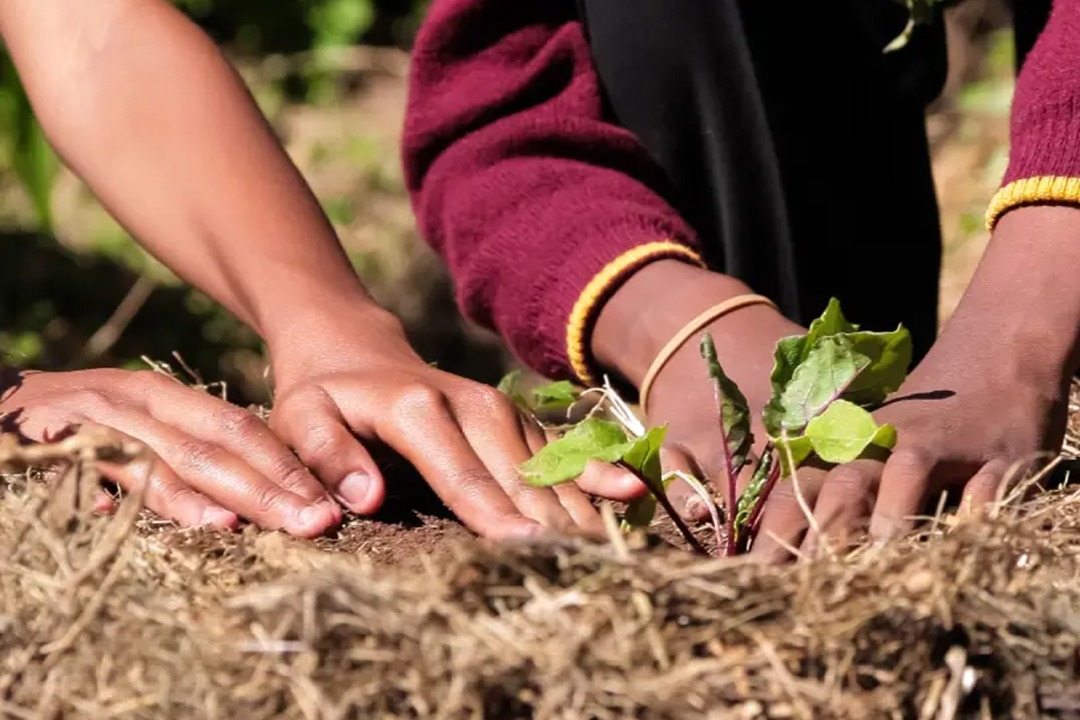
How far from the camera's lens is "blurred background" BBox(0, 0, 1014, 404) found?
390 cm

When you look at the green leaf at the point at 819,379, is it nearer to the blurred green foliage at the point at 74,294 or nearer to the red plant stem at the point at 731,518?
the red plant stem at the point at 731,518

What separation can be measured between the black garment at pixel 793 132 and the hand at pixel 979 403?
2.04 feet

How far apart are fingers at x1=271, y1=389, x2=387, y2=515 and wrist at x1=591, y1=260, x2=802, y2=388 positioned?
44 centimetres

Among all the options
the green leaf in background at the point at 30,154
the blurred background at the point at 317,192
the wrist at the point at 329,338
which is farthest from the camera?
the blurred background at the point at 317,192

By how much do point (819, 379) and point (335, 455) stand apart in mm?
471

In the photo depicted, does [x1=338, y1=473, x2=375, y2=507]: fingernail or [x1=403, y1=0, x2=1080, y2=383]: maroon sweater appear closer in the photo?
[x1=338, y1=473, x2=375, y2=507]: fingernail

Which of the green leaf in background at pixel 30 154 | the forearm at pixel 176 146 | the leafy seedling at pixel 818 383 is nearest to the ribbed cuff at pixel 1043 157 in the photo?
the leafy seedling at pixel 818 383

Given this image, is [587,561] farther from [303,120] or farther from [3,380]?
[303,120]

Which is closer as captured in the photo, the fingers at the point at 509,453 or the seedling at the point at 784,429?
the seedling at the point at 784,429

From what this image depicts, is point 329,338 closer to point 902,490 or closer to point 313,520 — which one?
point 313,520

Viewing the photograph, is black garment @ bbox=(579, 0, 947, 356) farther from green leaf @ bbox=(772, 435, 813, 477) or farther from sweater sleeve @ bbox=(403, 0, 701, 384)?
green leaf @ bbox=(772, 435, 813, 477)

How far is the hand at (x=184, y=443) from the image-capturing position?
1315mm

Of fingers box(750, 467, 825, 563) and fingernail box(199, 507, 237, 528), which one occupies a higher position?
fingers box(750, 467, 825, 563)

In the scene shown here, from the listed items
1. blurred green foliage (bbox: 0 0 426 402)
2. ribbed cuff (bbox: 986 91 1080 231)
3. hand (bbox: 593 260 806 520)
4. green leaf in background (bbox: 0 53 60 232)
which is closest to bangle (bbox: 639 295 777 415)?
hand (bbox: 593 260 806 520)
